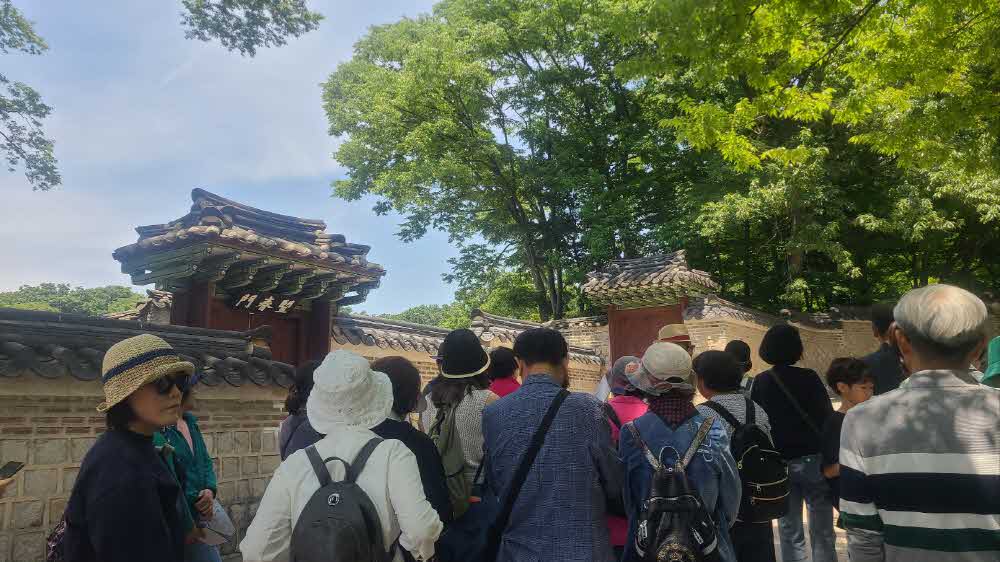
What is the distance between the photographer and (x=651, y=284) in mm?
11773

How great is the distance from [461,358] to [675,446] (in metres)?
1.07

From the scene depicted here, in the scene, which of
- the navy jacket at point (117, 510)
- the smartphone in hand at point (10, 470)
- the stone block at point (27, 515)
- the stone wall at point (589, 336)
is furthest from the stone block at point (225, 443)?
the stone wall at point (589, 336)

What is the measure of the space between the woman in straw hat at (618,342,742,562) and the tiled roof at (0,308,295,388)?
339cm

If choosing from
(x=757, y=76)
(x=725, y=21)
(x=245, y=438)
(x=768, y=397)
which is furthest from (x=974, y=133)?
(x=245, y=438)

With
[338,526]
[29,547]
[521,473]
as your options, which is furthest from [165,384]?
[29,547]

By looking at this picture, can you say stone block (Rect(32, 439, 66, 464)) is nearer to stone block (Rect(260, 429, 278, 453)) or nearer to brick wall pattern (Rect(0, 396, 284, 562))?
brick wall pattern (Rect(0, 396, 284, 562))

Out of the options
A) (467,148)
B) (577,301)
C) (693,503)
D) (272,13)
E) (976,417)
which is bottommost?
(693,503)

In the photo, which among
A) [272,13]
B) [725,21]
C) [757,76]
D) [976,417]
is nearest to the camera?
[976,417]

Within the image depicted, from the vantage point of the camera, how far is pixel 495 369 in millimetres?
3627

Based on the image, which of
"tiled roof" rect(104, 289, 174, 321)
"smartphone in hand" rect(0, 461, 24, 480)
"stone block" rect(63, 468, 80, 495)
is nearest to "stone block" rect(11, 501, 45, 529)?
"stone block" rect(63, 468, 80, 495)

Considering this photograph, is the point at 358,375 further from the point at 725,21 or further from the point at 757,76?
the point at 757,76

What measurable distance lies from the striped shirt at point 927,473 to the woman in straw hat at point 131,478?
7.11ft

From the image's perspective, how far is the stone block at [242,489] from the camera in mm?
4957

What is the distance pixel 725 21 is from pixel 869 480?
3797 mm
